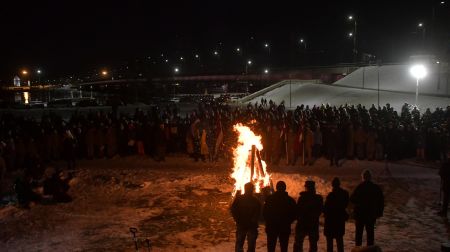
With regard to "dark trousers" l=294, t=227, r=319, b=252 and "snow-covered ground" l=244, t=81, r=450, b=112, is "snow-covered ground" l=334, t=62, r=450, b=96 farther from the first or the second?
"dark trousers" l=294, t=227, r=319, b=252

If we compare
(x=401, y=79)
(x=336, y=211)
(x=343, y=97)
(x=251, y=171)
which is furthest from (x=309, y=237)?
(x=401, y=79)

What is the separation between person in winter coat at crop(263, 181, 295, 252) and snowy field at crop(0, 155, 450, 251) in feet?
5.18

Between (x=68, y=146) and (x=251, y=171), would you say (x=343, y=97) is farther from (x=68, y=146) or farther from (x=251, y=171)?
(x=251, y=171)

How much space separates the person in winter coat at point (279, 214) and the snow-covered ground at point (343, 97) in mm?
23066

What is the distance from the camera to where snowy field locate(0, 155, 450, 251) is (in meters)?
9.01

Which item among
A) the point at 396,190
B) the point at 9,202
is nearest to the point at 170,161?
the point at 9,202

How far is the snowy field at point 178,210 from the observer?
9.01m

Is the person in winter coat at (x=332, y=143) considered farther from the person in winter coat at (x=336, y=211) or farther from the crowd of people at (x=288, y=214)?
the person in winter coat at (x=336, y=211)

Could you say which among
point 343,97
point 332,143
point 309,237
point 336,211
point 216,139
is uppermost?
point 343,97

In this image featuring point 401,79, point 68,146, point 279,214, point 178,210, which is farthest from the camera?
point 401,79

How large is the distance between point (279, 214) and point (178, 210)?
4624mm

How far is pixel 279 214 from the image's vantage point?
23.8 ft

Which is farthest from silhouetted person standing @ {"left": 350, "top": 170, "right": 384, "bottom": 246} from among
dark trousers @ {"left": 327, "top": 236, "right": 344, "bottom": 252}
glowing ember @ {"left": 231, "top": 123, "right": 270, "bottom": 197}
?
glowing ember @ {"left": 231, "top": 123, "right": 270, "bottom": 197}

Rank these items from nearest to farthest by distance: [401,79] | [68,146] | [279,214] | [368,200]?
[279,214] → [368,200] → [68,146] → [401,79]
